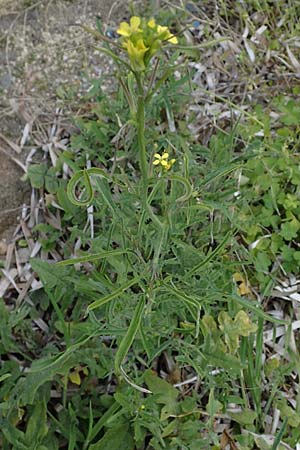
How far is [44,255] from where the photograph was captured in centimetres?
187

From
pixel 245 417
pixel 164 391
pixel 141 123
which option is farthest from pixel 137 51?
pixel 245 417

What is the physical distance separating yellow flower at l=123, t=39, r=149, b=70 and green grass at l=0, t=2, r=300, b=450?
528mm

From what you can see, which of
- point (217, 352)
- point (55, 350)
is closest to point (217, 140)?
point (217, 352)

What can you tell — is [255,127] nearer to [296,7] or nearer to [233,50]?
[233,50]

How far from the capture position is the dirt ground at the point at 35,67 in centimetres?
203

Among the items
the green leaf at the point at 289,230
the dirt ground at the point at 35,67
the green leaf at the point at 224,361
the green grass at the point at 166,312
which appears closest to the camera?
the green grass at the point at 166,312

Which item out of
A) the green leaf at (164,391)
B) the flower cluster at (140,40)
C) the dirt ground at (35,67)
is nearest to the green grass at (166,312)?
the green leaf at (164,391)

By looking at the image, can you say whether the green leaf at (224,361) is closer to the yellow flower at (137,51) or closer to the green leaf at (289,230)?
the green leaf at (289,230)

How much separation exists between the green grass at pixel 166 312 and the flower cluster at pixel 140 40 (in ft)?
1.72

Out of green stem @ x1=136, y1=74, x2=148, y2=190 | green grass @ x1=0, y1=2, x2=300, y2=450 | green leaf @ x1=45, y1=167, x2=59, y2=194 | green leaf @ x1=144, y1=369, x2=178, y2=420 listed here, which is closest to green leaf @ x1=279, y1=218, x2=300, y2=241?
green grass @ x1=0, y1=2, x2=300, y2=450

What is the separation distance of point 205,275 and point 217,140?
52cm

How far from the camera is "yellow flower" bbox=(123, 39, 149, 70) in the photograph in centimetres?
71

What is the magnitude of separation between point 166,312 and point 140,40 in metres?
0.80

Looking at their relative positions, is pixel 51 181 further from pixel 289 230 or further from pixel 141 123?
pixel 141 123
